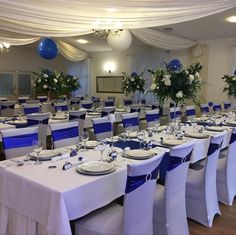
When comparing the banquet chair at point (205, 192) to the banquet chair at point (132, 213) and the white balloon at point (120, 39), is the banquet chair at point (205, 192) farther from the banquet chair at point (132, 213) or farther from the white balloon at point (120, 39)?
the white balloon at point (120, 39)

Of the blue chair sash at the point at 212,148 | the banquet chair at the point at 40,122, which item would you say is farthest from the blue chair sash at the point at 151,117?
the blue chair sash at the point at 212,148

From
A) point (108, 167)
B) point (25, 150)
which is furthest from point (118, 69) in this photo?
point (108, 167)

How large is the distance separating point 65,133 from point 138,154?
1322 mm

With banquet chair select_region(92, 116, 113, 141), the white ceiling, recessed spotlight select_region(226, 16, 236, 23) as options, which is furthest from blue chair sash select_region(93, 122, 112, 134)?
recessed spotlight select_region(226, 16, 236, 23)

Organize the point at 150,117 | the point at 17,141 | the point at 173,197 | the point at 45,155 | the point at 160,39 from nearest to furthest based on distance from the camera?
the point at 173,197 < the point at 45,155 < the point at 17,141 < the point at 150,117 < the point at 160,39

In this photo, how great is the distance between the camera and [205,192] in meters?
3.17

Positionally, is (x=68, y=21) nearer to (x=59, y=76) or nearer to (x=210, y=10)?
(x=210, y=10)

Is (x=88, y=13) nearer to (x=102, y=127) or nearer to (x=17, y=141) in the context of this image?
(x=102, y=127)

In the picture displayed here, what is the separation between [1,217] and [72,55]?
921 cm

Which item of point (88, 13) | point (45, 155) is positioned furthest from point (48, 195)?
point (88, 13)

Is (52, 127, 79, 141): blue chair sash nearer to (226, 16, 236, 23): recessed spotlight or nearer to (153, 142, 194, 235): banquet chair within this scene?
(153, 142, 194, 235): banquet chair

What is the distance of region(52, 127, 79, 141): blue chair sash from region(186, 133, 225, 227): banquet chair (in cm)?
159

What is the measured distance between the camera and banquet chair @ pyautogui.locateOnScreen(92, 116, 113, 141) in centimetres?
441

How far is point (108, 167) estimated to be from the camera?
99.7 inches
